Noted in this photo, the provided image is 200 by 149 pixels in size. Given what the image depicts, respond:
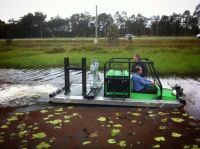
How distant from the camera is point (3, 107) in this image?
876 cm

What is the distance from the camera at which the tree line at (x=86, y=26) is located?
85.7 meters

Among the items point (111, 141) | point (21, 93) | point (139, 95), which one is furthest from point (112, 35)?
point (111, 141)

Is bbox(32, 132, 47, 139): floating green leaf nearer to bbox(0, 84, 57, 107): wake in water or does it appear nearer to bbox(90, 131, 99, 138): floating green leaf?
bbox(90, 131, 99, 138): floating green leaf

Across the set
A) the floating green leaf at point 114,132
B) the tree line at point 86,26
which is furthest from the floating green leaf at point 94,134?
the tree line at point 86,26

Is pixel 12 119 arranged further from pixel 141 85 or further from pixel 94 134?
pixel 141 85

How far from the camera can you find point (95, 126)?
22.4ft

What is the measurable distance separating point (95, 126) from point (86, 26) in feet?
→ 291

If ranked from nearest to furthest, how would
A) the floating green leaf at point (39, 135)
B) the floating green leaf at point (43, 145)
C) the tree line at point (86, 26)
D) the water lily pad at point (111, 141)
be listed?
the floating green leaf at point (43, 145) → the water lily pad at point (111, 141) → the floating green leaf at point (39, 135) → the tree line at point (86, 26)

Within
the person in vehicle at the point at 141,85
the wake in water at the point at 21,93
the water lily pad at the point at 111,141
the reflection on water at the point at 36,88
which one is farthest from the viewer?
the wake in water at the point at 21,93

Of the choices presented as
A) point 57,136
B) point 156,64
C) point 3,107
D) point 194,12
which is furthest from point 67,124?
point 194,12

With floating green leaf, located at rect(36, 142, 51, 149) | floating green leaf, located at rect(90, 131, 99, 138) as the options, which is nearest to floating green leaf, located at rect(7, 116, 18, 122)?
floating green leaf, located at rect(36, 142, 51, 149)

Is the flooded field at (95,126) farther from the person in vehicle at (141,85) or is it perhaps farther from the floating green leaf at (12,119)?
the person in vehicle at (141,85)

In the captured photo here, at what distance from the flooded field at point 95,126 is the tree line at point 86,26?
2953 inches

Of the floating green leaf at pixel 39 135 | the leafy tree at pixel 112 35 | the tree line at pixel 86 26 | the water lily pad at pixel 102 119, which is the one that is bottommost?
the floating green leaf at pixel 39 135
